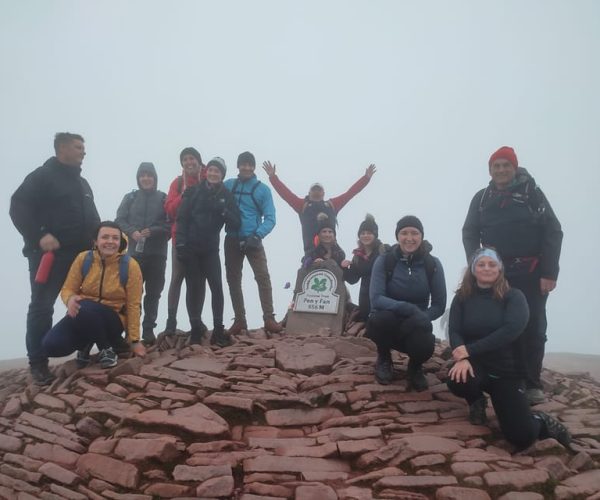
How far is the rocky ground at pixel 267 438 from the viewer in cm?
423

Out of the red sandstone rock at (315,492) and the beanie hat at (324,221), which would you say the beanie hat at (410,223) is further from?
the beanie hat at (324,221)

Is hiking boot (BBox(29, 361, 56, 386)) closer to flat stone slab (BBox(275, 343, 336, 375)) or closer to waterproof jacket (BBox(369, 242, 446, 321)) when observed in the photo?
flat stone slab (BBox(275, 343, 336, 375))

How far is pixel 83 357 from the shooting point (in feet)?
22.2

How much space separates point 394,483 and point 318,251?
19.5ft

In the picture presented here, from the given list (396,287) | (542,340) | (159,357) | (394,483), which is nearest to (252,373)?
(159,357)

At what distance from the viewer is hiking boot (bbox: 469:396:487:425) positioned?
17.4 ft

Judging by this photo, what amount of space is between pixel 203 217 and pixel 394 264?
11.1ft

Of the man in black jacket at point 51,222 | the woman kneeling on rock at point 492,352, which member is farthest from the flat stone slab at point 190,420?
the woman kneeling on rock at point 492,352

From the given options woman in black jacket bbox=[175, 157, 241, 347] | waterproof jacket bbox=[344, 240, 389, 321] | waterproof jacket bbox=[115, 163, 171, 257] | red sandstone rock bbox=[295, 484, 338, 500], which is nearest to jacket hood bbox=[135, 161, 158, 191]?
waterproof jacket bbox=[115, 163, 171, 257]

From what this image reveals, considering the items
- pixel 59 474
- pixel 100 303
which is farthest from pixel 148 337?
pixel 59 474

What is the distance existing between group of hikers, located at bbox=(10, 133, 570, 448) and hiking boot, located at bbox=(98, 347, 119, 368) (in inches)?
0.7

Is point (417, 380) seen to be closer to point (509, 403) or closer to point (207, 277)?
point (509, 403)

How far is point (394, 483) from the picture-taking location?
4195mm

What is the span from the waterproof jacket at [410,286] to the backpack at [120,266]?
358cm
